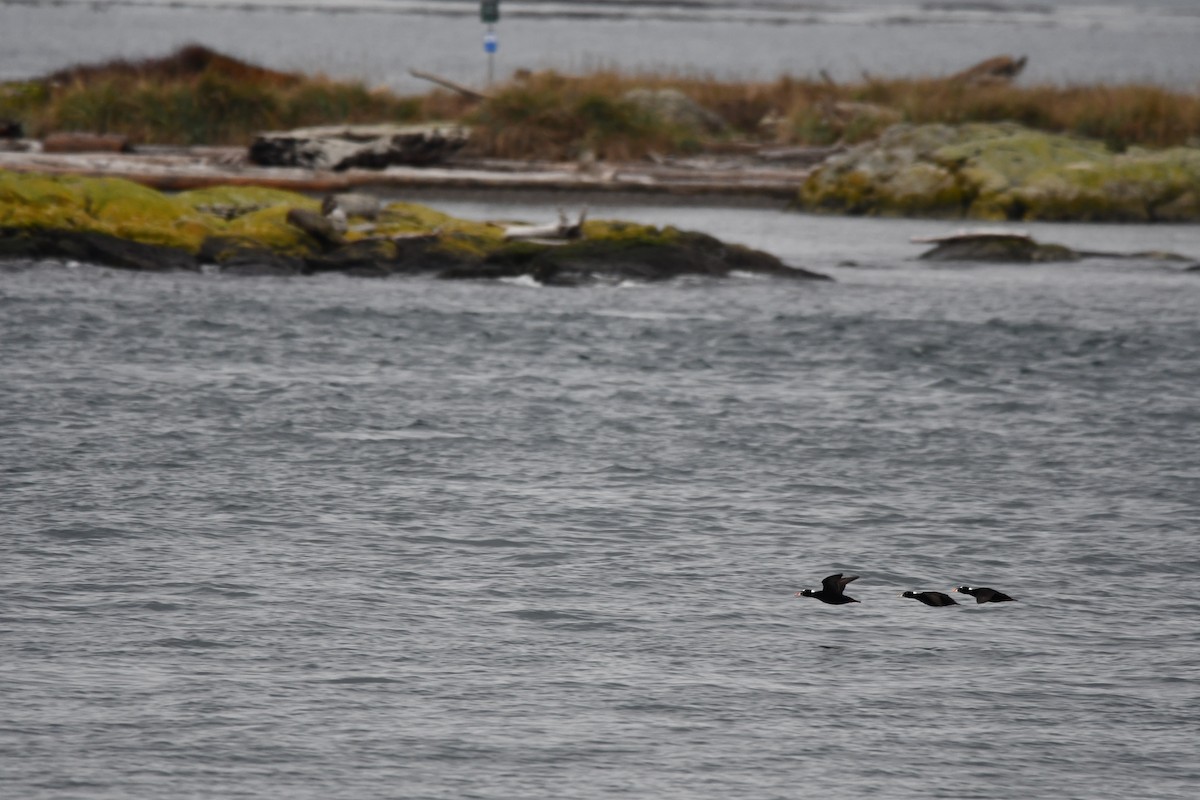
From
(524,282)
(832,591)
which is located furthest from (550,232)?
(832,591)

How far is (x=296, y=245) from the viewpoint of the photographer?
28.8 meters

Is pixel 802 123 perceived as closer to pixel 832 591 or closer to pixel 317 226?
pixel 317 226

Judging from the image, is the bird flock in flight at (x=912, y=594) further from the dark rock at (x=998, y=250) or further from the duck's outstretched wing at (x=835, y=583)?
the dark rock at (x=998, y=250)

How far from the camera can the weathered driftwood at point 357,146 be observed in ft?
127

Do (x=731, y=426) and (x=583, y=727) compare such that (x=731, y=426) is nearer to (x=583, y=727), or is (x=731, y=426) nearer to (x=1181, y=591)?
(x=1181, y=591)

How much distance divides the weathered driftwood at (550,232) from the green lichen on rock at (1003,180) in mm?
10753

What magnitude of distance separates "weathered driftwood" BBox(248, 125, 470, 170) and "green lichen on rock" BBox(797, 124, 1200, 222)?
330 inches

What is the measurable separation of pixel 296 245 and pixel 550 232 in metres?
4.12

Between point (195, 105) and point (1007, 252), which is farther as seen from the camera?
point (195, 105)

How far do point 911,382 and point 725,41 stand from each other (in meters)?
147

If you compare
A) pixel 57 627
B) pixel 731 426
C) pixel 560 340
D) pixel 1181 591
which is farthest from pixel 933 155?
pixel 57 627

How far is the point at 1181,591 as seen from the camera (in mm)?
12008

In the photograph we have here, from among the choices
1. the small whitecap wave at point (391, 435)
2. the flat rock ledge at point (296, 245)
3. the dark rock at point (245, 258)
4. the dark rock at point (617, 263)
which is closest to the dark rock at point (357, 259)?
the flat rock ledge at point (296, 245)

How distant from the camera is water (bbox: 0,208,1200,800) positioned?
8945mm
